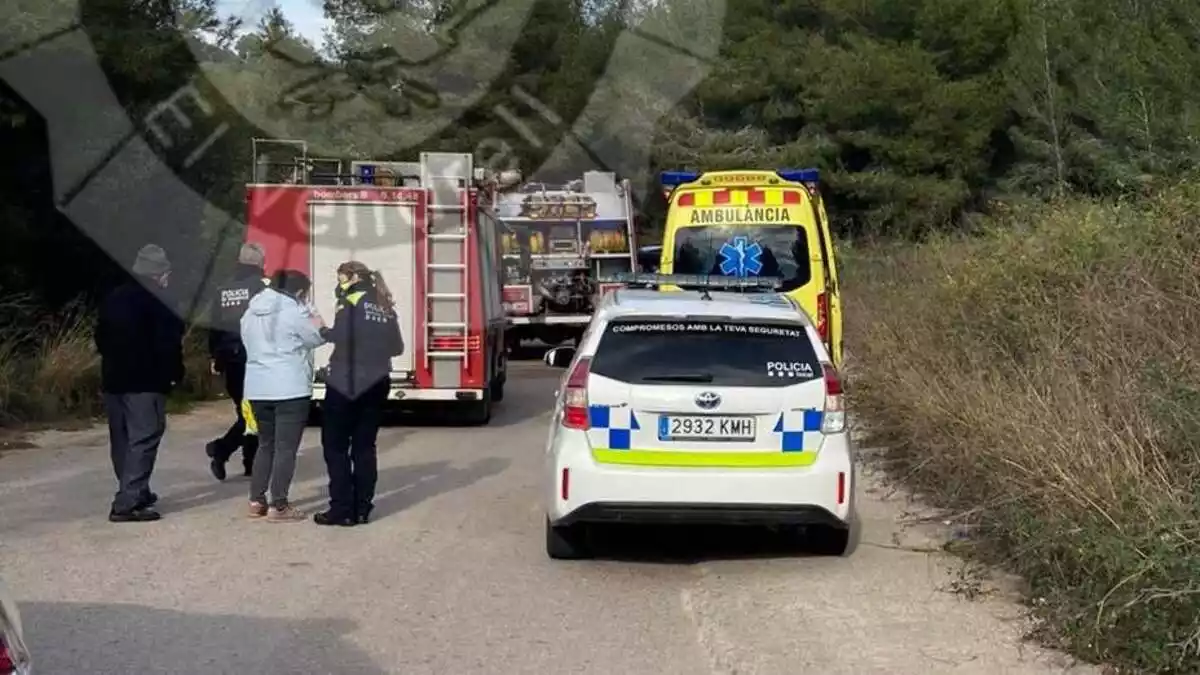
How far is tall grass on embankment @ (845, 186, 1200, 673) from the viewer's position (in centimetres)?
622

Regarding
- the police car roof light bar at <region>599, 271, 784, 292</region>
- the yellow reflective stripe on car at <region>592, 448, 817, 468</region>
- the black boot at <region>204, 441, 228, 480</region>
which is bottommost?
the black boot at <region>204, 441, 228, 480</region>

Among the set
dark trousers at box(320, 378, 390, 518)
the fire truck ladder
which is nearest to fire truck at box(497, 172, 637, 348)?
the fire truck ladder

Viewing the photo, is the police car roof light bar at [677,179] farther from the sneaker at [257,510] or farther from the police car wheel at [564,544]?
the police car wheel at [564,544]

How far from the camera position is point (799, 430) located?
27.6 ft

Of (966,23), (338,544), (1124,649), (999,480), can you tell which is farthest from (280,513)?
(966,23)

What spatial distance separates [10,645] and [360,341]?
267 inches

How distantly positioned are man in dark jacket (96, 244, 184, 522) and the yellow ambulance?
6.13 meters

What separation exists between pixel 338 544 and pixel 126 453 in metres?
1.82

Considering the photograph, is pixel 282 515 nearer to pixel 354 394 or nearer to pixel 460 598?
pixel 354 394

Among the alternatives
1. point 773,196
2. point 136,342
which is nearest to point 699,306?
point 136,342

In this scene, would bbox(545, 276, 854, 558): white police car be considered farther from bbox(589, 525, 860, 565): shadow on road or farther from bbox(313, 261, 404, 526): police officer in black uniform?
bbox(313, 261, 404, 526): police officer in black uniform

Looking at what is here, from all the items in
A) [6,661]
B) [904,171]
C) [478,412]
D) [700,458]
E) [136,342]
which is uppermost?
[904,171]

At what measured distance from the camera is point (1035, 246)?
11.6 meters

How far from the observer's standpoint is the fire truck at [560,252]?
25.4 m
